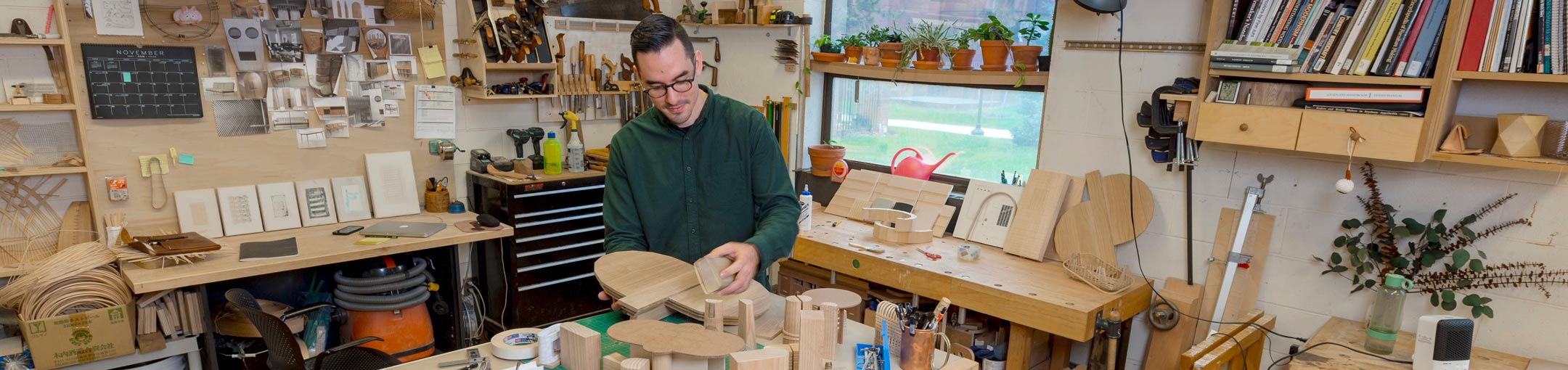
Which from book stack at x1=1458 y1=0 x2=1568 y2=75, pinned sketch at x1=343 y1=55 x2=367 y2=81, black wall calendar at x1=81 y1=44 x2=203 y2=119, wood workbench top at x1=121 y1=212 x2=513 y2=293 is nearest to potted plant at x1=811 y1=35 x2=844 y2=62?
wood workbench top at x1=121 y1=212 x2=513 y2=293

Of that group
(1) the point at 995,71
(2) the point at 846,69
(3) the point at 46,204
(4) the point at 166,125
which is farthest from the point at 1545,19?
(3) the point at 46,204

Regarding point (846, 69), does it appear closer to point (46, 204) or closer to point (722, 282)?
point (722, 282)

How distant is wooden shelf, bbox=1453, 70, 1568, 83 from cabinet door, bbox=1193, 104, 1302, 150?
40 cm

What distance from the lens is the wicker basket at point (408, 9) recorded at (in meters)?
3.76

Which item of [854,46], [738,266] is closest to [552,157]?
[854,46]

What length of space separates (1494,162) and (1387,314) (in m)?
0.53

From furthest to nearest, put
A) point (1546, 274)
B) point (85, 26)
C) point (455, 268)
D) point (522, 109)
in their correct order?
point (522, 109)
point (455, 268)
point (85, 26)
point (1546, 274)

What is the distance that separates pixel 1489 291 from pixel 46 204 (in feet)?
16.8

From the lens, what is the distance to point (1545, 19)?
224 centimetres

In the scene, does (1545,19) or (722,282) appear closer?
(722,282)

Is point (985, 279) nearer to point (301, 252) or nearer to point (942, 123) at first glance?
point (942, 123)

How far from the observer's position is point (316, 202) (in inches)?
147

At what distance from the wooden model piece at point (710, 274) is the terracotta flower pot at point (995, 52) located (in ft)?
6.96

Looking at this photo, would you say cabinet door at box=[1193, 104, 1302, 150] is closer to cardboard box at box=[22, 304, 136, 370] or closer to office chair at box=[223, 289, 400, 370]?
office chair at box=[223, 289, 400, 370]
